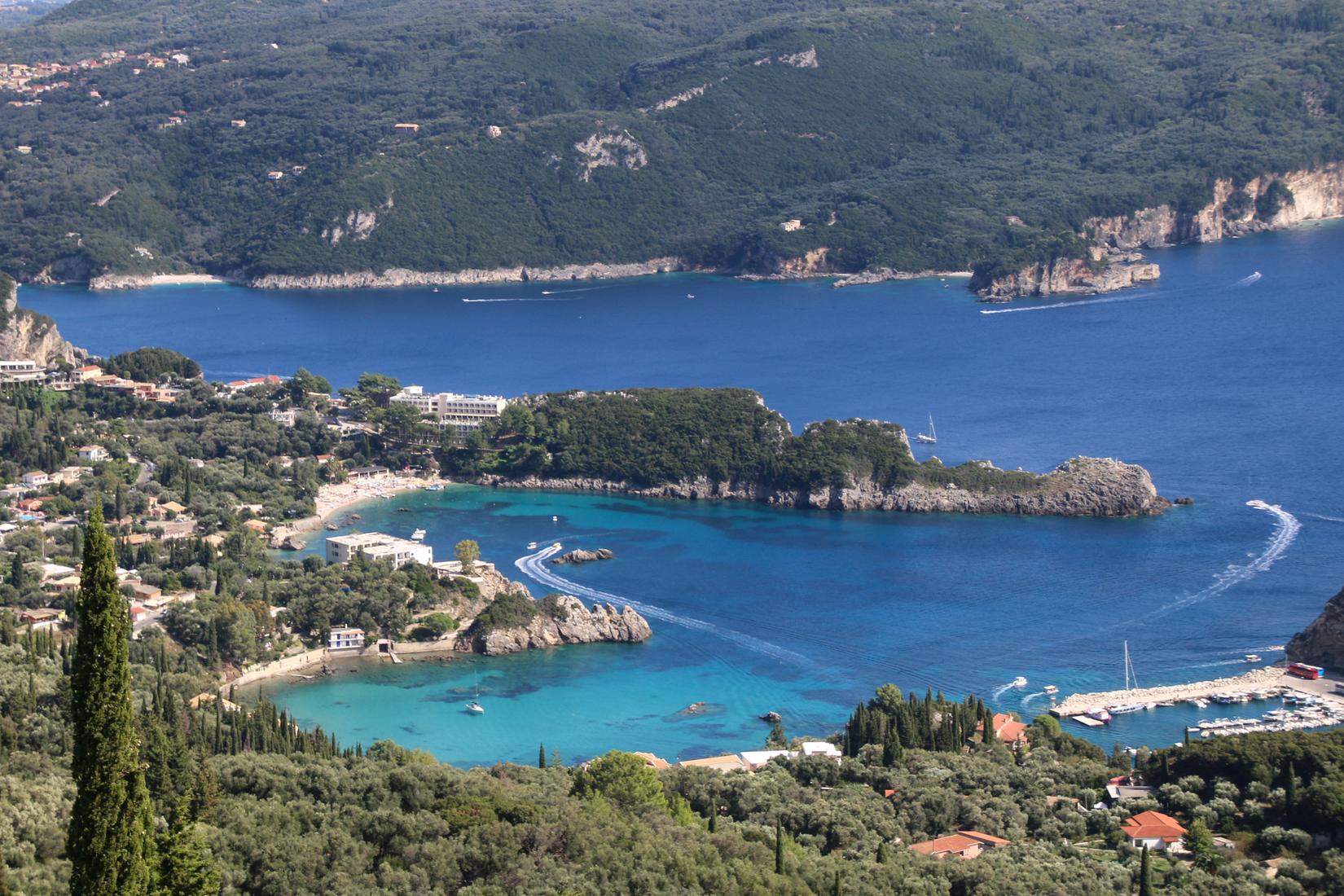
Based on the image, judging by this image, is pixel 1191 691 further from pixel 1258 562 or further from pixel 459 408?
pixel 459 408

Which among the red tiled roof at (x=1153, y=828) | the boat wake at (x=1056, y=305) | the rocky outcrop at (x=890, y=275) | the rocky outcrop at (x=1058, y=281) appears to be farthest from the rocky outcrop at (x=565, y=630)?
the rocky outcrop at (x=890, y=275)

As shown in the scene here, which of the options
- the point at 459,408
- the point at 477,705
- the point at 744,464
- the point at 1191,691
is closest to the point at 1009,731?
the point at 1191,691

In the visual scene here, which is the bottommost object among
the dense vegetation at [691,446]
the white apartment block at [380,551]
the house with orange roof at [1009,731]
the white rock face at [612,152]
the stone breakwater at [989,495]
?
the house with orange roof at [1009,731]

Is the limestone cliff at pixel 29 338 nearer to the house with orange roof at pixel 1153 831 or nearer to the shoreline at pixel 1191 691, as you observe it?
the shoreline at pixel 1191 691

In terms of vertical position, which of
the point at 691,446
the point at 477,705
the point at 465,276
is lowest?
the point at 477,705

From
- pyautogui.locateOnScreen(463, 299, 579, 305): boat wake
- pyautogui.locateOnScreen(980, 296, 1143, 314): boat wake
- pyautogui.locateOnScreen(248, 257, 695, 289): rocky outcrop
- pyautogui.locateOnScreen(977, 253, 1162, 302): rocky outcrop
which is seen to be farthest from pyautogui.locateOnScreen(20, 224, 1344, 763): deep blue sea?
pyautogui.locateOnScreen(248, 257, 695, 289): rocky outcrop

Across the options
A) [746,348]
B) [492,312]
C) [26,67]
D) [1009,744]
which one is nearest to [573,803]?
[1009,744]

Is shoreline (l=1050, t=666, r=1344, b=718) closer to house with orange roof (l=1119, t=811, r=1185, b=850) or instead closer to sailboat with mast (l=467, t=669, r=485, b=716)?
house with orange roof (l=1119, t=811, r=1185, b=850)
